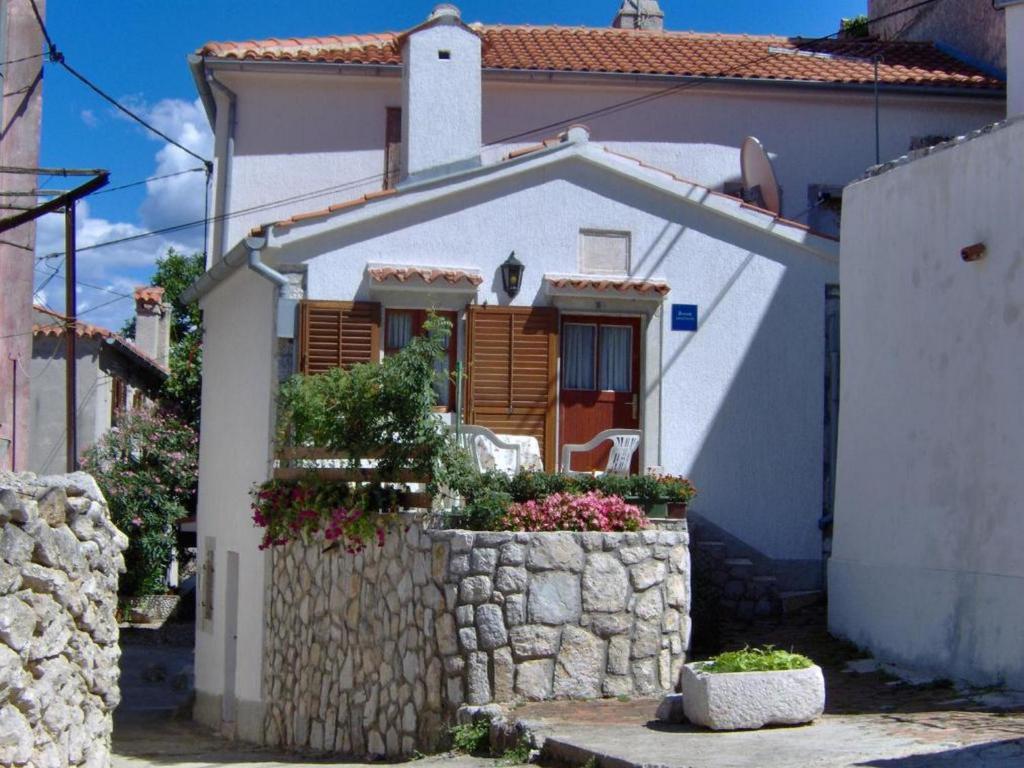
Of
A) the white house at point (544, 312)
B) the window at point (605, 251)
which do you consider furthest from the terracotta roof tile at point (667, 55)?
the window at point (605, 251)

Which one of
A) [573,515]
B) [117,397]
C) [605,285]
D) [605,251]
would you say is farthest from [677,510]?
[117,397]

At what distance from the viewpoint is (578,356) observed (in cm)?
1614

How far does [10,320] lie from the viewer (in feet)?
56.6

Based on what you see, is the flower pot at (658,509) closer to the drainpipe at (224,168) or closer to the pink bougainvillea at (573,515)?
the pink bougainvillea at (573,515)

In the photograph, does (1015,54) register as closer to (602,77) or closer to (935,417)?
(935,417)

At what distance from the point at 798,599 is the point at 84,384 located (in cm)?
1680

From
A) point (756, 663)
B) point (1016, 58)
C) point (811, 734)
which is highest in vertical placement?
point (1016, 58)

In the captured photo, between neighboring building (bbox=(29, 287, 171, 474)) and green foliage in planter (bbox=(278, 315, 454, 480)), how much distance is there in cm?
1270

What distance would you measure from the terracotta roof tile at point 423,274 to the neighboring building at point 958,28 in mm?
9554

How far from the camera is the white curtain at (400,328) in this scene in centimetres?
1564

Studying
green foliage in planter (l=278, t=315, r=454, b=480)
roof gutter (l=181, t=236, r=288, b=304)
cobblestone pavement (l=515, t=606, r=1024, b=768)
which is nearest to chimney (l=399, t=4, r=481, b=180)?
roof gutter (l=181, t=236, r=288, b=304)

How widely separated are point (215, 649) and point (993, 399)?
10546 millimetres

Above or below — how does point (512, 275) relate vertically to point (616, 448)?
above

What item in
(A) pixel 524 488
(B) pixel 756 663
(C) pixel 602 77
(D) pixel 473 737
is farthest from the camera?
(C) pixel 602 77
